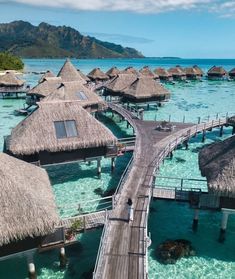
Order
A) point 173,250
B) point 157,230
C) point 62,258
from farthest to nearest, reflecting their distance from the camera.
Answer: point 157,230
point 173,250
point 62,258

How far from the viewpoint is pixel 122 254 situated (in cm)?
1317

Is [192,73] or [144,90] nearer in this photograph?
[144,90]

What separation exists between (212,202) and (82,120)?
34.4ft

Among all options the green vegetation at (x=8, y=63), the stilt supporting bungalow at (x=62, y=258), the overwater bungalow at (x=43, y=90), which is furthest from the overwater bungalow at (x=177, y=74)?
the stilt supporting bungalow at (x=62, y=258)

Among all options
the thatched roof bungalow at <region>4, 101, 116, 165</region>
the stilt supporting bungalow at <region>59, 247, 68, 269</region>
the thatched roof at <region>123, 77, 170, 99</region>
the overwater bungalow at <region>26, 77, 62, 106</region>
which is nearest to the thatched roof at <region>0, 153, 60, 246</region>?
the stilt supporting bungalow at <region>59, 247, 68, 269</region>

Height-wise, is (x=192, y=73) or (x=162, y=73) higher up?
(x=192, y=73)

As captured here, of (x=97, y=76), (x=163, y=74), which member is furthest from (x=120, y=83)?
(x=163, y=74)

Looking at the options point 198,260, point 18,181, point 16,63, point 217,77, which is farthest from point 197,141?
point 16,63

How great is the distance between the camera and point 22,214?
12.5 m

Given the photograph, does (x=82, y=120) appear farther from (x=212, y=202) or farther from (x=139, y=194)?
(x=212, y=202)

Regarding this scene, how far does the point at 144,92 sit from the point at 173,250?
102ft

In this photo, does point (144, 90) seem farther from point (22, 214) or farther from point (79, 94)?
point (22, 214)

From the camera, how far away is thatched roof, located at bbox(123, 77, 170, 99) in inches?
1719

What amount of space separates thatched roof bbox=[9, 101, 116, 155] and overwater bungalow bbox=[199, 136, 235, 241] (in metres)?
7.51
